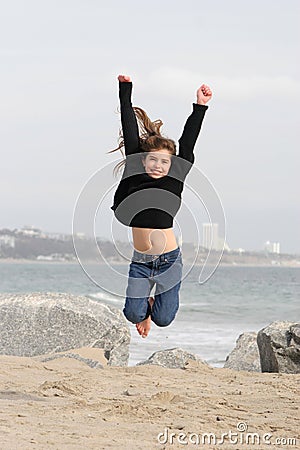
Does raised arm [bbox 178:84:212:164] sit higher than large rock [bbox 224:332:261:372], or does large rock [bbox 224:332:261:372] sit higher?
raised arm [bbox 178:84:212:164]

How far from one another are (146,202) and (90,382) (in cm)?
283

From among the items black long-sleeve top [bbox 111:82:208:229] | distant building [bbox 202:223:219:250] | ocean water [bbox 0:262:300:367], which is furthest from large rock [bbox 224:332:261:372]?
black long-sleeve top [bbox 111:82:208:229]

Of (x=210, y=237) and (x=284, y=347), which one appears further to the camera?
(x=284, y=347)

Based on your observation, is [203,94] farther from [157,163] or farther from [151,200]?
[151,200]

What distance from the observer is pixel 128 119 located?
627cm

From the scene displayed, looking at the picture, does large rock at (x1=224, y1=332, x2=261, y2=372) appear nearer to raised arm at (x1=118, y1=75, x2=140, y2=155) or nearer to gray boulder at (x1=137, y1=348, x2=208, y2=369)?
gray boulder at (x1=137, y1=348, x2=208, y2=369)

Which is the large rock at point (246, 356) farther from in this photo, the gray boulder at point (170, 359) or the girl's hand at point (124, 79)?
the girl's hand at point (124, 79)

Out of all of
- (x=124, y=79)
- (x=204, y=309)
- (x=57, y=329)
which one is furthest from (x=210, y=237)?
(x=204, y=309)

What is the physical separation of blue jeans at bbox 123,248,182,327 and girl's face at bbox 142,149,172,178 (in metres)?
0.66

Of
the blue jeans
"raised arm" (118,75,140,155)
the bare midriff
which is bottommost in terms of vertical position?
the blue jeans

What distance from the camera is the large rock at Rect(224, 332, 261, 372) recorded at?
38.1 feet

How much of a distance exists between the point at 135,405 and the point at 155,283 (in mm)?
1035

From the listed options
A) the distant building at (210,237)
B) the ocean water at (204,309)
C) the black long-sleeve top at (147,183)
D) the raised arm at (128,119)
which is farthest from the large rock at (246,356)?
the raised arm at (128,119)

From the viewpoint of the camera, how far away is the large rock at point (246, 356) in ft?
38.1
